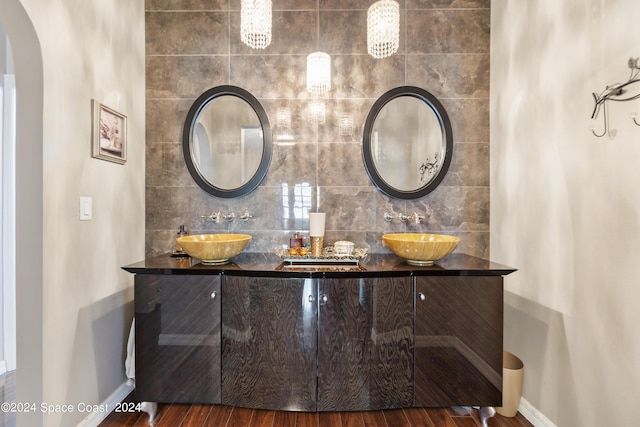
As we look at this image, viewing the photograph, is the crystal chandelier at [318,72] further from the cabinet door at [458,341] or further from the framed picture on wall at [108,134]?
the cabinet door at [458,341]

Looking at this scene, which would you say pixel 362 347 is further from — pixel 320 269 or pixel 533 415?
pixel 533 415

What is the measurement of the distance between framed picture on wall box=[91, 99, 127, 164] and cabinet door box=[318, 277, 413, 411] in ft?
4.78

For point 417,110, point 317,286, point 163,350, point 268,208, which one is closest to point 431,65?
point 417,110

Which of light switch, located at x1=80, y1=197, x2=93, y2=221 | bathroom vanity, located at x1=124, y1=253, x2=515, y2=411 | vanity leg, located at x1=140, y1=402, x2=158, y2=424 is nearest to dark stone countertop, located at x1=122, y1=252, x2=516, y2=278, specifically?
bathroom vanity, located at x1=124, y1=253, x2=515, y2=411

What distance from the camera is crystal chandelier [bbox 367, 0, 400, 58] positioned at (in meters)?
1.69

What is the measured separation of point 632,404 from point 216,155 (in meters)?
2.52

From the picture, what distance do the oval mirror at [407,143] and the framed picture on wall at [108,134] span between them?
159cm

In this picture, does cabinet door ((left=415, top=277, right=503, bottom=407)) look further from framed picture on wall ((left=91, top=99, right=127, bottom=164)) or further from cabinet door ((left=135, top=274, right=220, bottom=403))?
framed picture on wall ((left=91, top=99, right=127, bottom=164))

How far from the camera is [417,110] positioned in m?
2.19

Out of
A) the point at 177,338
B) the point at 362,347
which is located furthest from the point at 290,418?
the point at 177,338

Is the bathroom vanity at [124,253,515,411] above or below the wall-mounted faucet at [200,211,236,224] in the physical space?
below

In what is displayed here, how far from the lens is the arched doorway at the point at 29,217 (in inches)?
A: 52.7

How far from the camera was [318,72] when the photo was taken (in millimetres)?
1990

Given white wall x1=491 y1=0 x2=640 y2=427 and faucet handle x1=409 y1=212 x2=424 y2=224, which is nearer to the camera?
white wall x1=491 y1=0 x2=640 y2=427
